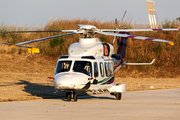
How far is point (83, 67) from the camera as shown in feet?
52.9

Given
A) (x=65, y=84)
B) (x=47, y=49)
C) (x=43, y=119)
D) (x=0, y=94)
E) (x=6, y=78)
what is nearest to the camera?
(x=43, y=119)

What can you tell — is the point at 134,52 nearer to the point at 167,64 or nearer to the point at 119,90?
the point at 167,64

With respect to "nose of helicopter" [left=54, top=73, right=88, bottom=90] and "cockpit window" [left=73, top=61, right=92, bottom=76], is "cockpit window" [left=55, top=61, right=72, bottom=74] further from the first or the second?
"nose of helicopter" [left=54, top=73, right=88, bottom=90]

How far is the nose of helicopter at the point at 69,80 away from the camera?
1506cm

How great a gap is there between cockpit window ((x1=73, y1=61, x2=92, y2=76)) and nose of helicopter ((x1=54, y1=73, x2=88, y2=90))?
1.21ft

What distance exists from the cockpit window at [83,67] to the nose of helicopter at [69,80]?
369 mm

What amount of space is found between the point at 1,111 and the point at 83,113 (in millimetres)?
2868

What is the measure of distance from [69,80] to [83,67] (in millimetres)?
1290

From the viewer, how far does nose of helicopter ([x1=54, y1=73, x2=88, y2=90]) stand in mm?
15062

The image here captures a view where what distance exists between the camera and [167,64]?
38125mm

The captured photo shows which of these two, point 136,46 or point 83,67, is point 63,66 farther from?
point 136,46

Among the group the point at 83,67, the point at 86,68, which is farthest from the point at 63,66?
the point at 86,68

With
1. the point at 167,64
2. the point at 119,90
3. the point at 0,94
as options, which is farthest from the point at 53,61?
the point at 119,90

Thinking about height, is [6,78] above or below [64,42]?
below
